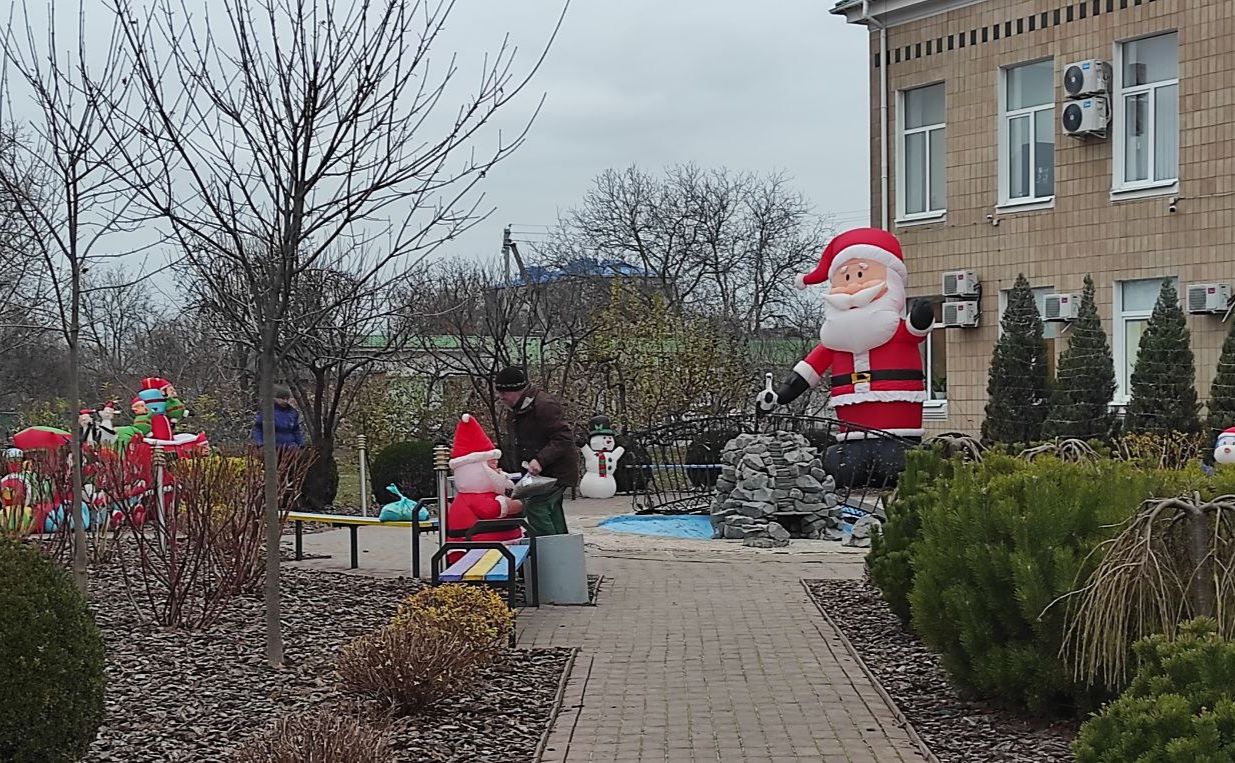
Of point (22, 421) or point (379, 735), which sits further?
point (22, 421)

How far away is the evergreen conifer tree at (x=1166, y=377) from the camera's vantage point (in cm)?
1700


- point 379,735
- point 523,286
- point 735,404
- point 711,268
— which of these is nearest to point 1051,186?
point 735,404

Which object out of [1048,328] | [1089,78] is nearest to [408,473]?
[1048,328]

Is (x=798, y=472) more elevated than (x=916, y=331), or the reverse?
(x=916, y=331)

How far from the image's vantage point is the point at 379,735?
5719 millimetres

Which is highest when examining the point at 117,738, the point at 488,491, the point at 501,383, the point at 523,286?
the point at 523,286

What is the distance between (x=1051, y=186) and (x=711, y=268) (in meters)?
25.9

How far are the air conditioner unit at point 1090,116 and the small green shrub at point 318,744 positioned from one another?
16.2m

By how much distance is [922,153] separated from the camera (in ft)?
74.3

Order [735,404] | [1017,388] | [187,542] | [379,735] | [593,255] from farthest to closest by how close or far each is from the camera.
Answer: [593,255], [735,404], [1017,388], [187,542], [379,735]

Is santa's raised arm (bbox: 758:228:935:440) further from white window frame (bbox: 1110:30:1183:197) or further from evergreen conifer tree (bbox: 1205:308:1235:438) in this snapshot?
white window frame (bbox: 1110:30:1183:197)

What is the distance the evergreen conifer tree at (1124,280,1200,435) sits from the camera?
17.0 meters

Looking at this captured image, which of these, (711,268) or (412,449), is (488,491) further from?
(711,268)

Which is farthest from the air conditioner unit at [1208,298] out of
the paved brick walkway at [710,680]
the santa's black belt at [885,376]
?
the paved brick walkway at [710,680]
